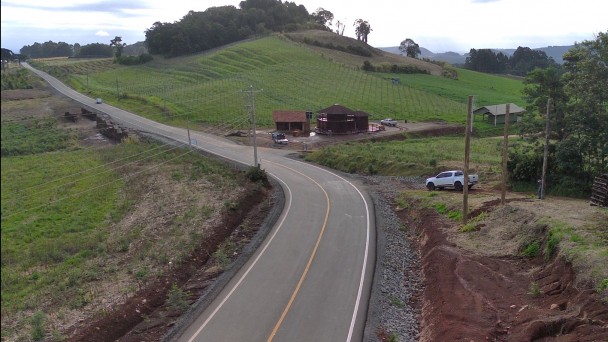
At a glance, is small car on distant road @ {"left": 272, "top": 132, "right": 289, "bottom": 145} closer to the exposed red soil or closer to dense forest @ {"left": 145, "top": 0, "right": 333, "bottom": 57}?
the exposed red soil

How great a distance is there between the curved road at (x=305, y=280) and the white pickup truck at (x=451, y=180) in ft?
17.9

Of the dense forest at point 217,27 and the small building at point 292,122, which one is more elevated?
the dense forest at point 217,27

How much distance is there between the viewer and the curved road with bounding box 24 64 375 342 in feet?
59.4

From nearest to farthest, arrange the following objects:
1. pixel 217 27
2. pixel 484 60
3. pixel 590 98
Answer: pixel 590 98, pixel 217 27, pixel 484 60

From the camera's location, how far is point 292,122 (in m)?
67.9

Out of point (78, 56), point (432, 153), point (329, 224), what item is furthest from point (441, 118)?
point (78, 56)

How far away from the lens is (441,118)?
268 ft

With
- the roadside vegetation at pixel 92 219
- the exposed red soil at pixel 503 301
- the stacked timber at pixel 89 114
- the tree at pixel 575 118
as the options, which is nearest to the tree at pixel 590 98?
the tree at pixel 575 118

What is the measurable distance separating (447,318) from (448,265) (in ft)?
15.8

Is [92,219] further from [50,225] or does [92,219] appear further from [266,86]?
[266,86]

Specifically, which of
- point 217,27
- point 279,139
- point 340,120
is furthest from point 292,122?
point 217,27

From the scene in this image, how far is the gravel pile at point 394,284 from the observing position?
1820 cm

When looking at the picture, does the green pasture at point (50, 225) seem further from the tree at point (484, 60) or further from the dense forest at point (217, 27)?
the tree at point (484, 60)

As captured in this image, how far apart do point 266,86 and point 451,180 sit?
65.8 m
